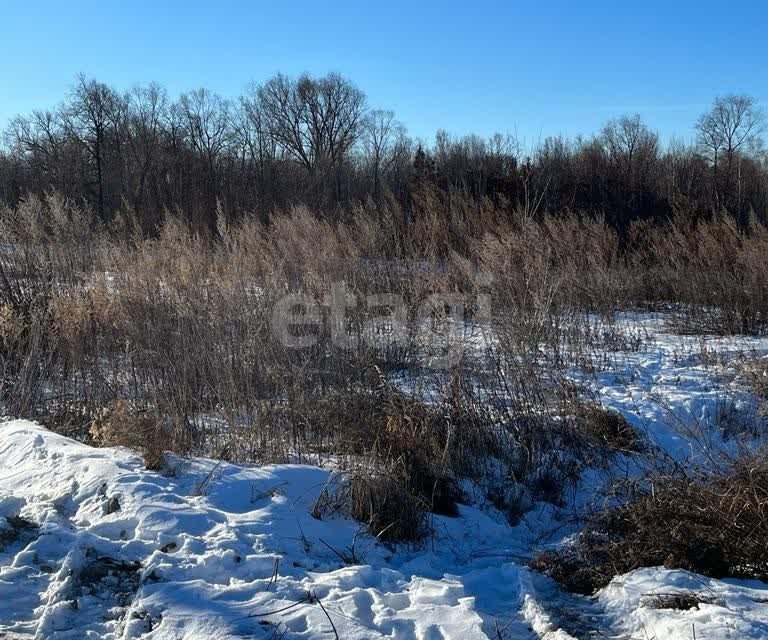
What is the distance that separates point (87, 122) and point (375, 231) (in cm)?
2304

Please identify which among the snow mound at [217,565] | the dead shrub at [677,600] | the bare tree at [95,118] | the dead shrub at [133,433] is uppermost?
the bare tree at [95,118]

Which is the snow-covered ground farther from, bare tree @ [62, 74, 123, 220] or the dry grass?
bare tree @ [62, 74, 123, 220]

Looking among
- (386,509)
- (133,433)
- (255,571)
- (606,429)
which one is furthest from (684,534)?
(133,433)

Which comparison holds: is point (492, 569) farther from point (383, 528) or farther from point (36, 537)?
point (36, 537)

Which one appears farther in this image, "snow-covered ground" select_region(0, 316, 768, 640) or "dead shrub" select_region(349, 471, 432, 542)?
"dead shrub" select_region(349, 471, 432, 542)

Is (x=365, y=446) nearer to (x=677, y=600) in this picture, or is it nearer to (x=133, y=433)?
(x=133, y=433)

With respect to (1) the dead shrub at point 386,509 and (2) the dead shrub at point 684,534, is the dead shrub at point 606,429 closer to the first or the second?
(2) the dead shrub at point 684,534

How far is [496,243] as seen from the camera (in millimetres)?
10336

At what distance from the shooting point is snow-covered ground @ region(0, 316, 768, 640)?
10.6 feet

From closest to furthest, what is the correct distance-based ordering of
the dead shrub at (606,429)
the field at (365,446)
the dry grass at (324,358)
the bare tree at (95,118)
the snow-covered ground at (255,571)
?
the snow-covered ground at (255,571) < the field at (365,446) < the dry grass at (324,358) < the dead shrub at (606,429) < the bare tree at (95,118)

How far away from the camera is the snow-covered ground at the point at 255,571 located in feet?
10.6

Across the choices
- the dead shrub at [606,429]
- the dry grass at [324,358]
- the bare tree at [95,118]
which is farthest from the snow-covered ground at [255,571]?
the bare tree at [95,118]

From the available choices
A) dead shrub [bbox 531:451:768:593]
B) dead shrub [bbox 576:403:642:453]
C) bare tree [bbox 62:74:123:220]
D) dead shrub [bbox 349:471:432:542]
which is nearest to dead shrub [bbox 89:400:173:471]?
dead shrub [bbox 349:471:432:542]

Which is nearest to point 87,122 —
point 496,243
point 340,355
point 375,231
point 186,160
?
point 186,160
